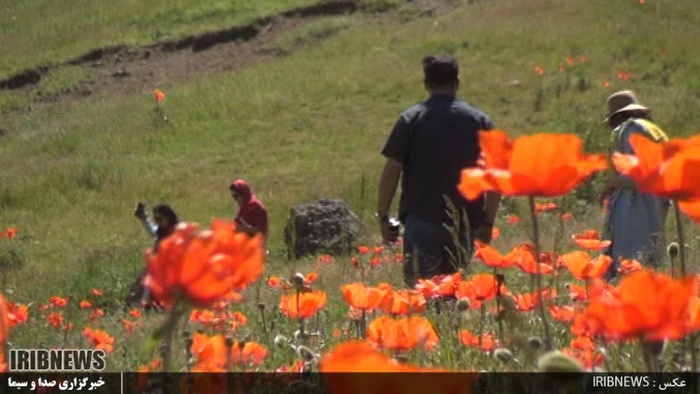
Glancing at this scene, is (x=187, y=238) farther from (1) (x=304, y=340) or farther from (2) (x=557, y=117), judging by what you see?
(2) (x=557, y=117)

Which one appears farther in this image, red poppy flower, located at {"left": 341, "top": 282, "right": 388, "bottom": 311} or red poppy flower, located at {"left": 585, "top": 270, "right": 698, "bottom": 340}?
red poppy flower, located at {"left": 341, "top": 282, "right": 388, "bottom": 311}

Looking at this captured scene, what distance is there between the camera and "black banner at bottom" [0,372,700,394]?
1185mm

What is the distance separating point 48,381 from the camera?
2240mm

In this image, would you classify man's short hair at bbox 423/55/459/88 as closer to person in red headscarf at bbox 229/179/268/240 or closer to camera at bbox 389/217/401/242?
camera at bbox 389/217/401/242

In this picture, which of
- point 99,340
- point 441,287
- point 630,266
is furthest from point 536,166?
point 630,266

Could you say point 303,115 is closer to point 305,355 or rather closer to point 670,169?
point 305,355

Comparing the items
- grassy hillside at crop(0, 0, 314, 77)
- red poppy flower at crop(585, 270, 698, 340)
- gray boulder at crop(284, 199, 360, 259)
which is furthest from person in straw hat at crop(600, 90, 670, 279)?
grassy hillside at crop(0, 0, 314, 77)

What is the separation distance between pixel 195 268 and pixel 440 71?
4272mm

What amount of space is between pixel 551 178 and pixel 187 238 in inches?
21.1

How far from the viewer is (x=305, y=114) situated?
22.6 metres

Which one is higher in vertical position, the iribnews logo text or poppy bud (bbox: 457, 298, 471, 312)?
poppy bud (bbox: 457, 298, 471, 312)

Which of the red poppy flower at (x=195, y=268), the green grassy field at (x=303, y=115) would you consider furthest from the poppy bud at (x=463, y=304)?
the green grassy field at (x=303, y=115)

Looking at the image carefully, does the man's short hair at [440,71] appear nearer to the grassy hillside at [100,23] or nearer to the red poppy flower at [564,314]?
the red poppy flower at [564,314]

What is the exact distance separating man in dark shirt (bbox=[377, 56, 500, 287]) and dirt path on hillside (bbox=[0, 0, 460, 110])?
23.0 meters
